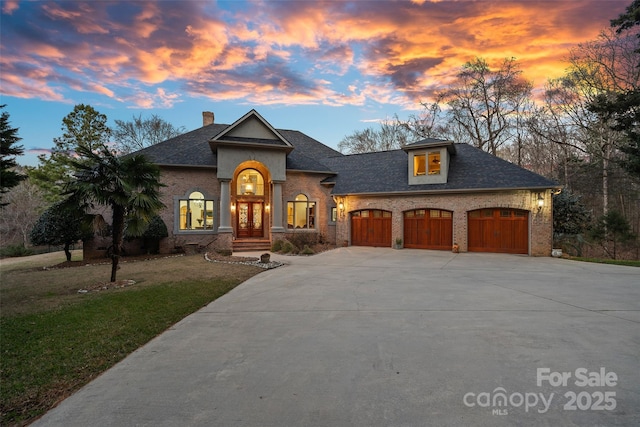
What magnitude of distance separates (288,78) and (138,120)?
74.0 ft

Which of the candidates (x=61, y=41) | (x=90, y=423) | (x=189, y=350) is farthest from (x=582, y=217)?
(x=61, y=41)

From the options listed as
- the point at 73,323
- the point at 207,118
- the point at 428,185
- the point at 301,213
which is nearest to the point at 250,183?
the point at 301,213

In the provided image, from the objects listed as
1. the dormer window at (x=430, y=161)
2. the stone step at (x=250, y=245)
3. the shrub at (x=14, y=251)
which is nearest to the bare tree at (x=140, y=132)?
the shrub at (x=14, y=251)

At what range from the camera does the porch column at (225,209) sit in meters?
17.4

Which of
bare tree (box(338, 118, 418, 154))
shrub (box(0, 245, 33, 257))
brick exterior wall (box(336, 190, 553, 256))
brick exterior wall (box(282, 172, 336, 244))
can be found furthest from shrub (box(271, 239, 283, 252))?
bare tree (box(338, 118, 418, 154))

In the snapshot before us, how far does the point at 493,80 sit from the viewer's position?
27.0 meters

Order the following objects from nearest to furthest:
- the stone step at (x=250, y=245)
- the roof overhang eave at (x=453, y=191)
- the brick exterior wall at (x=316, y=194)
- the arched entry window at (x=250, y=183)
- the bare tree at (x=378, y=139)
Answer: the roof overhang eave at (x=453, y=191) < the stone step at (x=250, y=245) < the brick exterior wall at (x=316, y=194) < the arched entry window at (x=250, y=183) < the bare tree at (x=378, y=139)

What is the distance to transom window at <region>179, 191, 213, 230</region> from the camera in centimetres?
1762

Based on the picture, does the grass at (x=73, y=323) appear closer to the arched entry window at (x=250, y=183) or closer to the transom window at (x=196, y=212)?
the transom window at (x=196, y=212)

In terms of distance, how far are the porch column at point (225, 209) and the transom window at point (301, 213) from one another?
13.2 ft

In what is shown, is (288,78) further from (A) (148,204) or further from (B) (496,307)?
(B) (496,307)

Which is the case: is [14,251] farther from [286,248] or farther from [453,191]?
[453,191]

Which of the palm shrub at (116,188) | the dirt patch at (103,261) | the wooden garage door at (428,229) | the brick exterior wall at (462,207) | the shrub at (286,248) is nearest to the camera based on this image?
the palm shrub at (116,188)

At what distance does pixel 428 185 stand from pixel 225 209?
40.7ft
